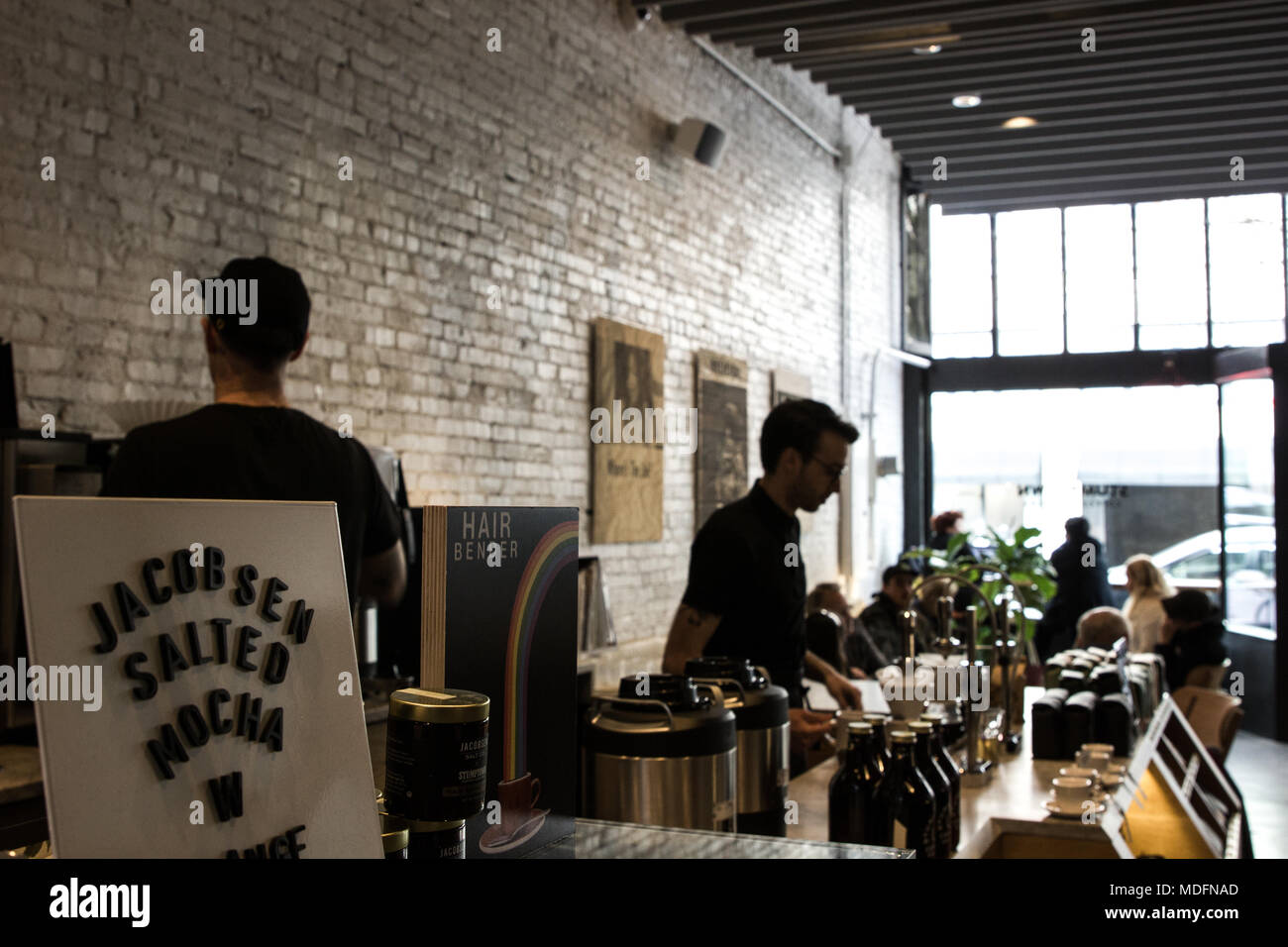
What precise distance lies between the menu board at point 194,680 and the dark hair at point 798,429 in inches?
109

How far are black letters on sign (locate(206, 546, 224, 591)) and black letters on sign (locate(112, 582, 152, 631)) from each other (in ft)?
0.19

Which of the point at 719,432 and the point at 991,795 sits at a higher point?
the point at 719,432

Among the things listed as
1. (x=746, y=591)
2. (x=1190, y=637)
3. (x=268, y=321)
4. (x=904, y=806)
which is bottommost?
(x=1190, y=637)

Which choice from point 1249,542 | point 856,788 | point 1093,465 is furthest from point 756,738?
point 1093,465

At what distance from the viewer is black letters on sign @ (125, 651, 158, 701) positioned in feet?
2.24

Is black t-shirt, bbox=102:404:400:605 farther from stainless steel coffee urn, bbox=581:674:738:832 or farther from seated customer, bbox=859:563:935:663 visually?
seated customer, bbox=859:563:935:663

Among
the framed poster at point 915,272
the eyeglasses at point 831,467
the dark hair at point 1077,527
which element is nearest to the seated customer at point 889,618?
the eyeglasses at point 831,467

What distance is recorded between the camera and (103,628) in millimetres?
669

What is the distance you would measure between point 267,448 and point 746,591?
1475 mm

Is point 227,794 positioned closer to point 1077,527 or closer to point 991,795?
point 991,795

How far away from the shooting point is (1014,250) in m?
12.4

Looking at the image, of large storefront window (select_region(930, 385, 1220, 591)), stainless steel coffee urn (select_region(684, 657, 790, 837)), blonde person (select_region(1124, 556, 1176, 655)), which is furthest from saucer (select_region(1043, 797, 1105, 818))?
large storefront window (select_region(930, 385, 1220, 591))

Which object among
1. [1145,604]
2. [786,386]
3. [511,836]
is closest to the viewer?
[511,836]
